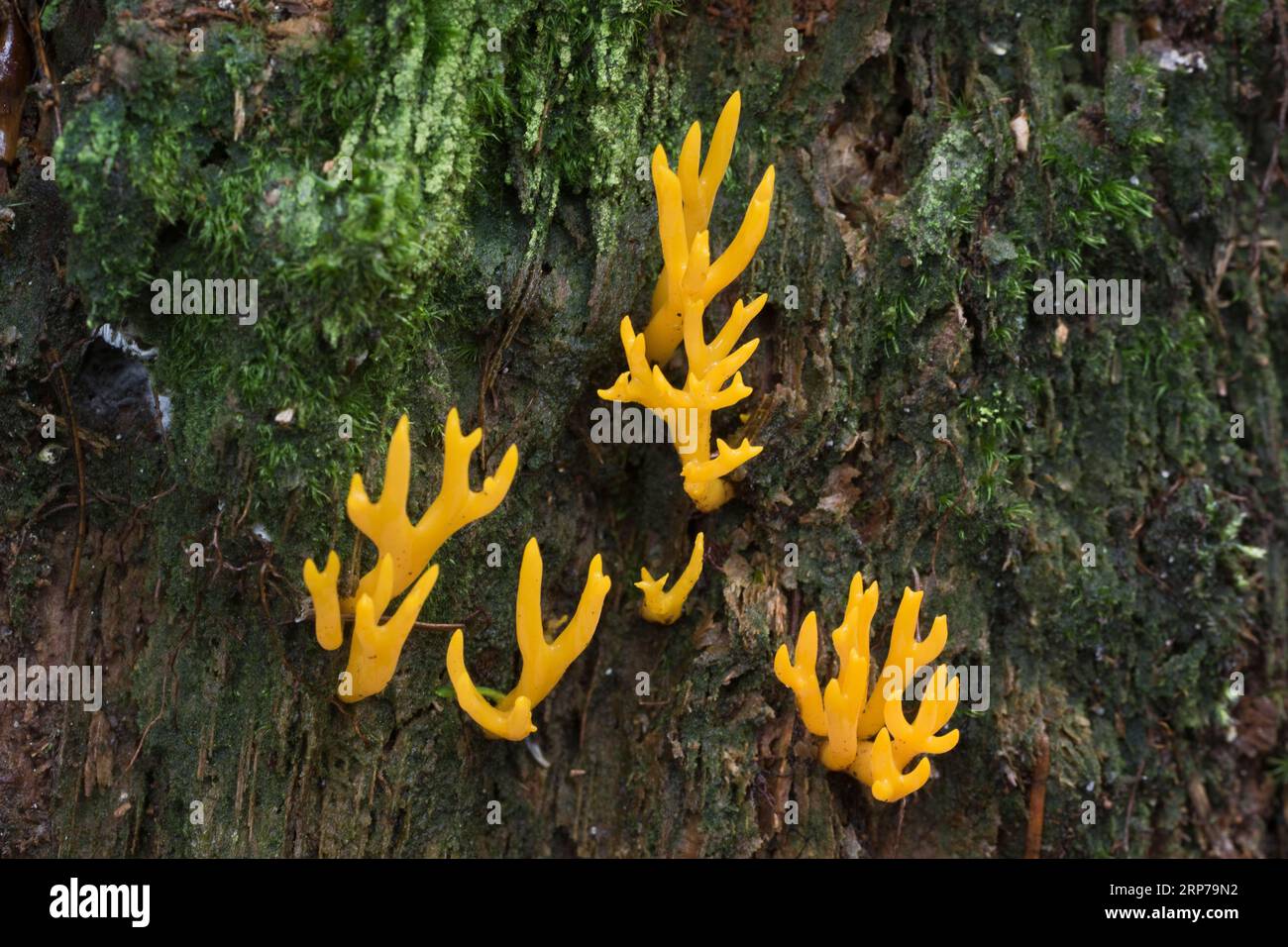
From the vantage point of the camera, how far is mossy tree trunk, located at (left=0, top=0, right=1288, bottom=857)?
251 centimetres

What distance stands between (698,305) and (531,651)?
96 centimetres

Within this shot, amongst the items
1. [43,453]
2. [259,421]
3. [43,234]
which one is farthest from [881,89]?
[43,453]

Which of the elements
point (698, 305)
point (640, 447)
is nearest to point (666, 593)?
point (640, 447)

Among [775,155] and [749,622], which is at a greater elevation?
[775,155]

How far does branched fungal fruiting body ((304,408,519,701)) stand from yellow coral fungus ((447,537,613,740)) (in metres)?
0.15

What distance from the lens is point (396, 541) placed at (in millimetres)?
2359

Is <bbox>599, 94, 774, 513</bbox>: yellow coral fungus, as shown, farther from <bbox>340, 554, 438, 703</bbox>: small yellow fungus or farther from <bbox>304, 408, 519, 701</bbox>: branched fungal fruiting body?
<bbox>340, 554, 438, 703</bbox>: small yellow fungus

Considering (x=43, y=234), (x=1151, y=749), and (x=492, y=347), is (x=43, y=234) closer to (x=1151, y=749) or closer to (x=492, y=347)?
(x=492, y=347)

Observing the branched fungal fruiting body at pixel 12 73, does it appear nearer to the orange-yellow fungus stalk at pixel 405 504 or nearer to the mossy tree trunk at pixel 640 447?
the mossy tree trunk at pixel 640 447

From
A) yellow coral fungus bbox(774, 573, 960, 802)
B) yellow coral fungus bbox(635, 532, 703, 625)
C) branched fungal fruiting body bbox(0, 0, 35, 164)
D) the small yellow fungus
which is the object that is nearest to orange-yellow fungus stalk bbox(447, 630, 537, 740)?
the small yellow fungus

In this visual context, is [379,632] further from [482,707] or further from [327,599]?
[482,707]

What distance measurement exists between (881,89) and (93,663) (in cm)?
280
